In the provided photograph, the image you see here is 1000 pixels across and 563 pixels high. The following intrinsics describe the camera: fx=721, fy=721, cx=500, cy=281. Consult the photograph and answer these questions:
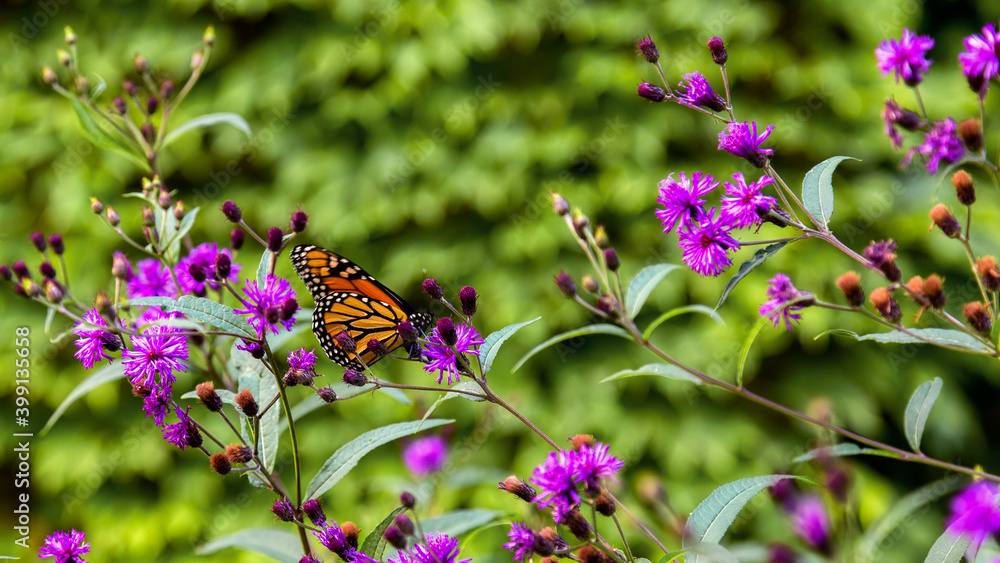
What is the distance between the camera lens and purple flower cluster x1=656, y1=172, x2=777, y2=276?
26.4 inches

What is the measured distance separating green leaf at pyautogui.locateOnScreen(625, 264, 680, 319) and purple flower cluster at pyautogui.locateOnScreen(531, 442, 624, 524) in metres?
0.18

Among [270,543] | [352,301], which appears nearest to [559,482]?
[270,543]

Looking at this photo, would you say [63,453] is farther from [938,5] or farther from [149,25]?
[938,5]

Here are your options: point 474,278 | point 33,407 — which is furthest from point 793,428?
point 33,407

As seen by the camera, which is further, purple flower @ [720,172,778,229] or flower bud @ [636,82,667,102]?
flower bud @ [636,82,667,102]

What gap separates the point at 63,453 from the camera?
292 centimetres

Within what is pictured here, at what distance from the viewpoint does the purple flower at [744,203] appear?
0.67 m

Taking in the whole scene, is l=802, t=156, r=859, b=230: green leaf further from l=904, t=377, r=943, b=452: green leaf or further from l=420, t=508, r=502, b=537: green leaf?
l=420, t=508, r=502, b=537: green leaf

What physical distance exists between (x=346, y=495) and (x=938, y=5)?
3.06 meters

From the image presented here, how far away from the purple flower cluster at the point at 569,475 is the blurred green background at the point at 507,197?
79.0 inches

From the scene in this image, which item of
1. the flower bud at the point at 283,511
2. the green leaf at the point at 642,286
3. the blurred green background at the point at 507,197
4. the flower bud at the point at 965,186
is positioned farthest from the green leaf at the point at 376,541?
the blurred green background at the point at 507,197

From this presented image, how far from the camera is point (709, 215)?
0.66m

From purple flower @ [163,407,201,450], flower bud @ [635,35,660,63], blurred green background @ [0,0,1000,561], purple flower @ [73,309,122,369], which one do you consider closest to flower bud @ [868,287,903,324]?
flower bud @ [635,35,660,63]

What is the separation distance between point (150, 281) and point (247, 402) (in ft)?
1.35
